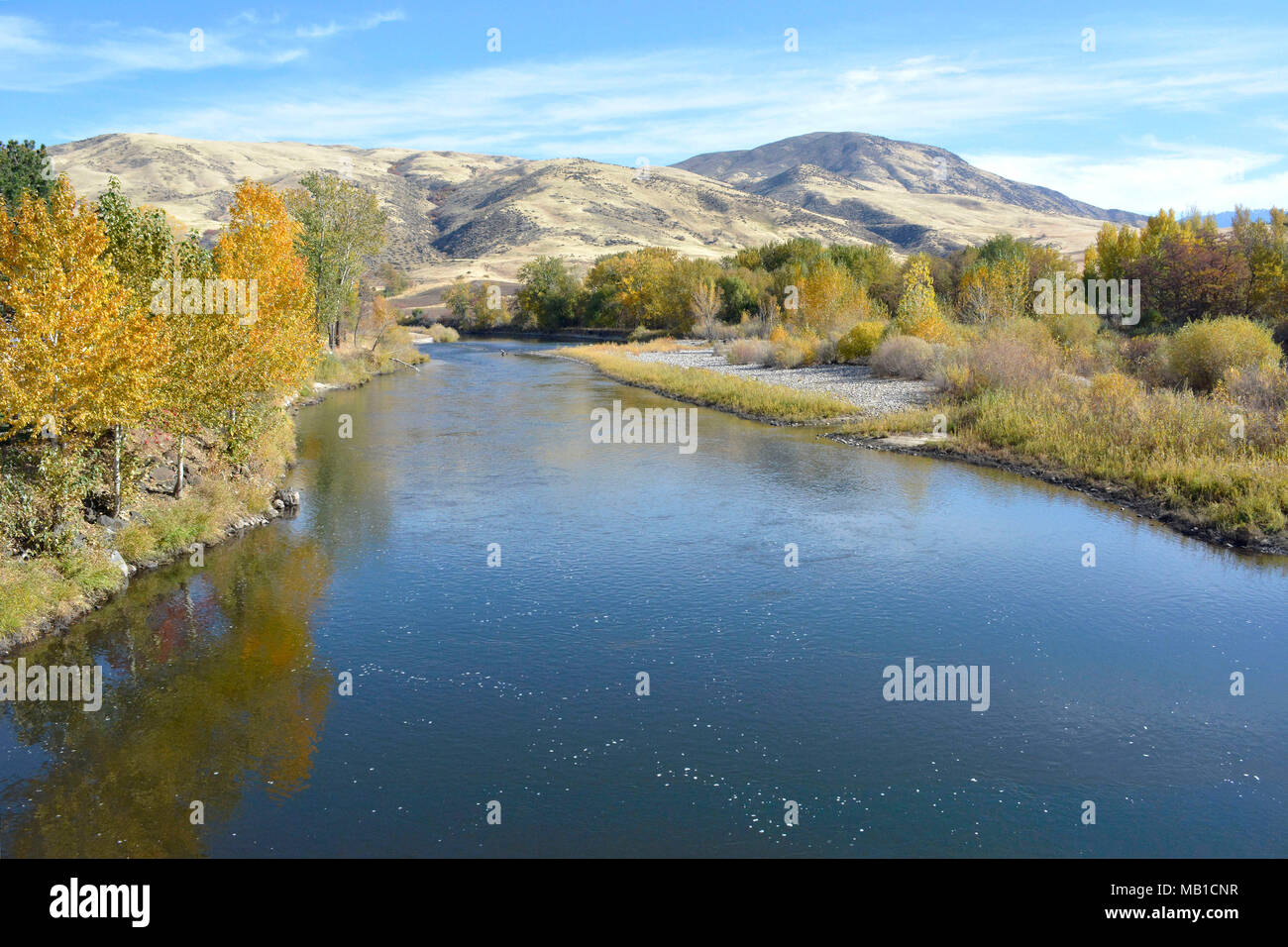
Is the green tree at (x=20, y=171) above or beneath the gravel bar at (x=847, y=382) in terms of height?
above

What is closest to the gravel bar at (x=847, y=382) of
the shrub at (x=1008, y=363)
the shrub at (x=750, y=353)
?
the shrub at (x=750, y=353)

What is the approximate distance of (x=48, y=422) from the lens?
51.9 ft

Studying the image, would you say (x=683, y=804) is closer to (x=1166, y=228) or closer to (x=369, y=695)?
(x=369, y=695)

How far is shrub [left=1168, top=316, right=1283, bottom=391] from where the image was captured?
31.8 metres

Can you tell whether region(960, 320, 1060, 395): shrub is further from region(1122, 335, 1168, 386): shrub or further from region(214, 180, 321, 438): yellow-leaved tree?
region(214, 180, 321, 438): yellow-leaved tree

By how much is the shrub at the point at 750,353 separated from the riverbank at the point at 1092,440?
12568 mm

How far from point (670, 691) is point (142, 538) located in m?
12.1

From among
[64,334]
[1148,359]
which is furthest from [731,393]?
[64,334]

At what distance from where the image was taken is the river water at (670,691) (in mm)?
9781

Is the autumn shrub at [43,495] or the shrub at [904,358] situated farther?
the shrub at [904,358]

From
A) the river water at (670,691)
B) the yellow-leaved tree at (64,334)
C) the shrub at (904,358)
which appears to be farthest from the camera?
the shrub at (904,358)

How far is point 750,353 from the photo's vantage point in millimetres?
57969

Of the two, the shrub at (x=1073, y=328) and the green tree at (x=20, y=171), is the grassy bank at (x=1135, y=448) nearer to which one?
the shrub at (x=1073, y=328)
